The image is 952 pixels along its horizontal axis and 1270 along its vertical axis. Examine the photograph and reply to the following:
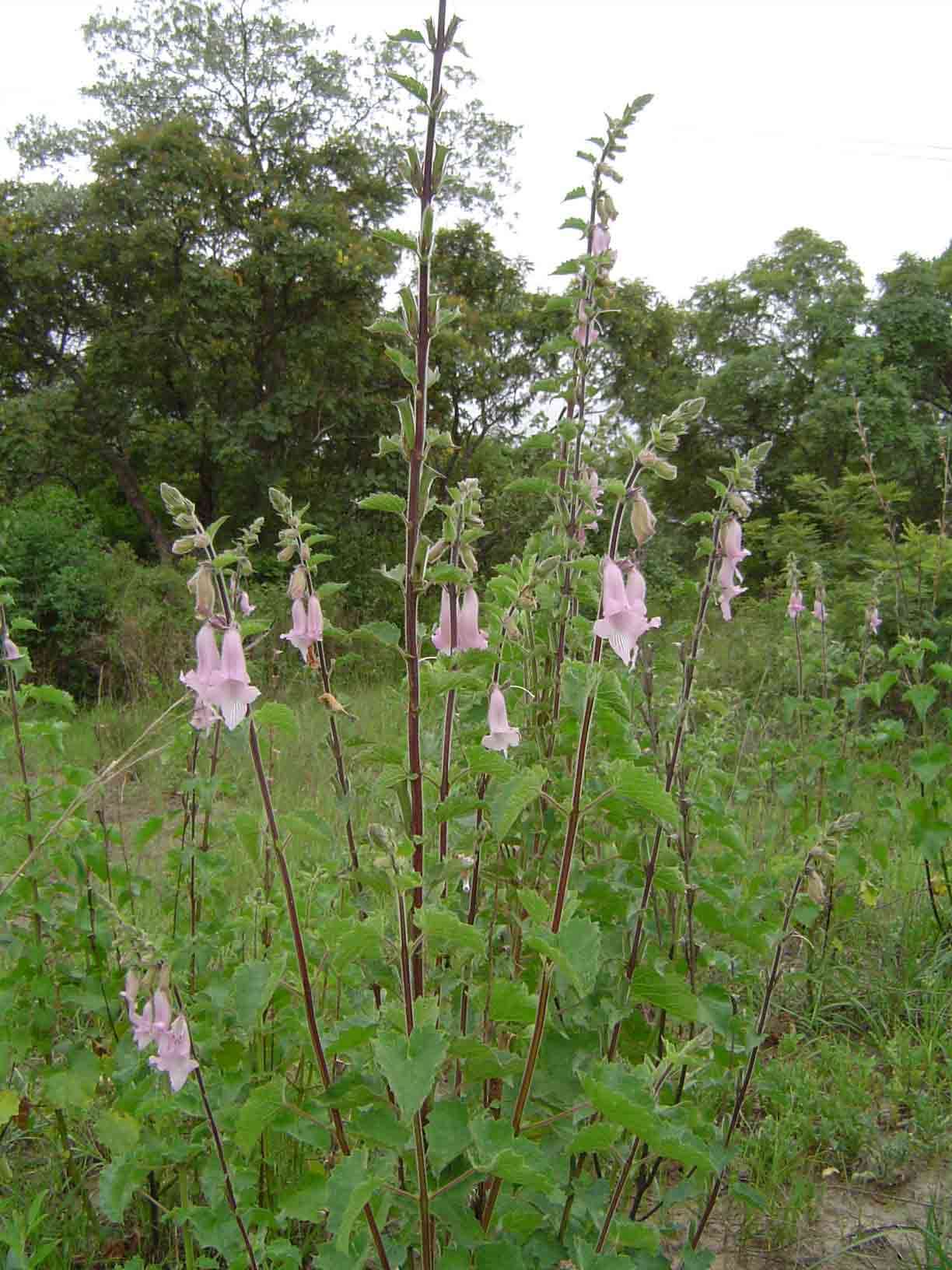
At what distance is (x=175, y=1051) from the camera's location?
1.50 metres

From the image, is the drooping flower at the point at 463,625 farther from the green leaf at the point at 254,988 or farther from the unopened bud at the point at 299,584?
the green leaf at the point at 254,988

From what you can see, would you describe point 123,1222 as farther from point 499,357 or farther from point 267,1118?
point 499,357

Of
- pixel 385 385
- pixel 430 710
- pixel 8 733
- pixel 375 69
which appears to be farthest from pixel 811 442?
pixel 8 733

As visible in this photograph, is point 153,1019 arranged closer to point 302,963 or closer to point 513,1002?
point 302,963

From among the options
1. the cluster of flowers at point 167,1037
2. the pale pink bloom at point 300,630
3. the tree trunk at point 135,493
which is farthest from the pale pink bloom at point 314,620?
the tree trunk at point 135,493

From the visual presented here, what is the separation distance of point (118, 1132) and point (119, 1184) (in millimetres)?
90

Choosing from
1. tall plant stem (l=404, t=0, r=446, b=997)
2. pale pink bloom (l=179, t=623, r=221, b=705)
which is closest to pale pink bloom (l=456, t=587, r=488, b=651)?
tall plant stem (l=404, t=0, r=446, b=997)

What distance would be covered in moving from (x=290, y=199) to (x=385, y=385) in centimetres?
276

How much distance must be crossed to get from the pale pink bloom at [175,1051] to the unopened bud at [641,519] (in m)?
1.11

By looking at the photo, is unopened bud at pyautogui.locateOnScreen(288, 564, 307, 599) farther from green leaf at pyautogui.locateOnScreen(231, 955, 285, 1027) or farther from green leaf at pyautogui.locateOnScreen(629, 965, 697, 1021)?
green leaf at pyautogui.locateOnScreen(629, 965, 697, 1021)

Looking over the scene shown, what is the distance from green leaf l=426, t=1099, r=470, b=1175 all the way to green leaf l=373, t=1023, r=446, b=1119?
6.8 inches

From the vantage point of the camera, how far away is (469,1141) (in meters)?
1.28

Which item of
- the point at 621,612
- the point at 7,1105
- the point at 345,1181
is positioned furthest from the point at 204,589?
the point at 7,1105

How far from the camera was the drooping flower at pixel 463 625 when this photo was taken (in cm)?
153
